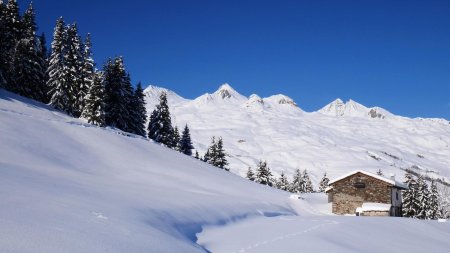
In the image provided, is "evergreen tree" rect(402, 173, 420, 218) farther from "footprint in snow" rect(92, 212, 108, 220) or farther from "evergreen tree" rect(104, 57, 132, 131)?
"footprint in snow" rect(92, 212, 108, 220)

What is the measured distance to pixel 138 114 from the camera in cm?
6000

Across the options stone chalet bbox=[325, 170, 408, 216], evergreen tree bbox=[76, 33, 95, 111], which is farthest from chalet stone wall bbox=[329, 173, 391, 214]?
evergreen tree bbox=[76, 33, 95, 111]

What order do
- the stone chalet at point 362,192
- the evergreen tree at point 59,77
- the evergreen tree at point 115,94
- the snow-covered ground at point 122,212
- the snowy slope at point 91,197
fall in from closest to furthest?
the snowy slope at point 91,197, the snow-covered ground at point 122,212, the stone chalet at point 362,192, the evergreen tree at point 59,77, the evergreen tree at point 115,94

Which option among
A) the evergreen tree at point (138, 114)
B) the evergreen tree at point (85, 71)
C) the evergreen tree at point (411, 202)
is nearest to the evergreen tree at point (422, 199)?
the evergreen tree at point (411, 202)

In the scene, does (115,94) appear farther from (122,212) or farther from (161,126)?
(122,212)

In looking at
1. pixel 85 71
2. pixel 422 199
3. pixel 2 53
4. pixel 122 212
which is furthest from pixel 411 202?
pixel 122 212

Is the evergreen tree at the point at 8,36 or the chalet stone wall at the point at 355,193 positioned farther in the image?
the chalet stone wall at the point at 355,193

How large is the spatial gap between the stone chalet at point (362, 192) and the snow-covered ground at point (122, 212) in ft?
50.7

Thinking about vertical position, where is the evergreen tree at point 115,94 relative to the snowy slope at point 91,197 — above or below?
above

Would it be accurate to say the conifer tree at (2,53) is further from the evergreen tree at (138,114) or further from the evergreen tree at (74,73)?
the evergreen tree at (138,114)

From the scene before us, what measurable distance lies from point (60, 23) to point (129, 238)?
5364cm

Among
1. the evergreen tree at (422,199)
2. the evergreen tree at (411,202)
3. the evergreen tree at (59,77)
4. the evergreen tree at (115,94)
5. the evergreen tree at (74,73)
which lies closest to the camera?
the evergreen tree at (59,77)

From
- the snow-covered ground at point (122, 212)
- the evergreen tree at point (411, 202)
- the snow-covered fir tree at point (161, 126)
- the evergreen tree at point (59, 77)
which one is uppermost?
the evergreen tree at point (59, 77)

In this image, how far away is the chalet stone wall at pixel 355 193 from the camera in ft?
157
